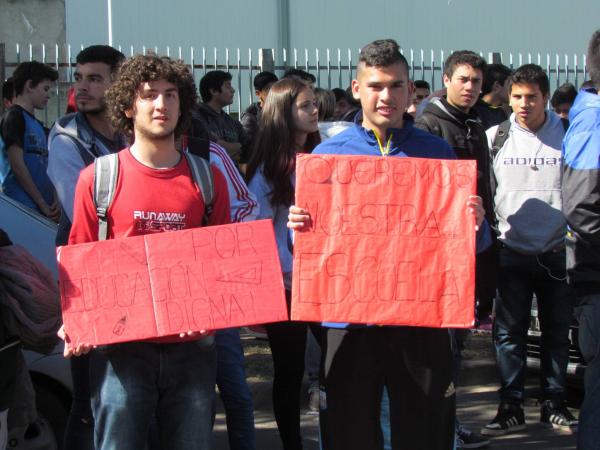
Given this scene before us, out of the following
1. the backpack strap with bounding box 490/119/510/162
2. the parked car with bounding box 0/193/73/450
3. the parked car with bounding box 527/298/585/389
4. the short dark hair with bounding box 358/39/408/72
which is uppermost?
the short dark hair with bounding box 358/39/408/72

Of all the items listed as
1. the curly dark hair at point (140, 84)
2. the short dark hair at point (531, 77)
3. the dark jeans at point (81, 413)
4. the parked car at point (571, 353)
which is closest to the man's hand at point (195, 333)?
the curly dark hair at point (140, 84)

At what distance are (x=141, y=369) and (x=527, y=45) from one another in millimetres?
19901

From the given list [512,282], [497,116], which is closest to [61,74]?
[497,116]

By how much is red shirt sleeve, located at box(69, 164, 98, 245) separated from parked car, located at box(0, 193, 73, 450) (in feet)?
4.66

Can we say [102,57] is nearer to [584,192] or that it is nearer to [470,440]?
[584,192]

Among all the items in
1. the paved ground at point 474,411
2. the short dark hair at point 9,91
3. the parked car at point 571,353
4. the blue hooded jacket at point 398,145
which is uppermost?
the short dark hair at point 9,91

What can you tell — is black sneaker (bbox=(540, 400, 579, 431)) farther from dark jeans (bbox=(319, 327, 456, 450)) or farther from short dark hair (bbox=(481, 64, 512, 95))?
short dark hair (bbox=(481, 64, 512, 95))

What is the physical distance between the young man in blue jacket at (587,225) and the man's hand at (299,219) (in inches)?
53.7

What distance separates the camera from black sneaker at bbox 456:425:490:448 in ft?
21.4

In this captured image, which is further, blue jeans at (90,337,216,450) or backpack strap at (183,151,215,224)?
backpack strap at (183,151,215,224)

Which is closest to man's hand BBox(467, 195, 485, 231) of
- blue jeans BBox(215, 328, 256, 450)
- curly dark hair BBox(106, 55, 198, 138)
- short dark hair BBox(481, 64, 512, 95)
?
curly dark hair BBox(106, 55, 198, 138)

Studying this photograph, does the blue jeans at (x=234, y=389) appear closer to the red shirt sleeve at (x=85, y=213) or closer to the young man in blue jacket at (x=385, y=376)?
the young man in blue jacket at (x=385, y=376)

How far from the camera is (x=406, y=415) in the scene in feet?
13.0

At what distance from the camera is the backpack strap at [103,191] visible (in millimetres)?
3873
